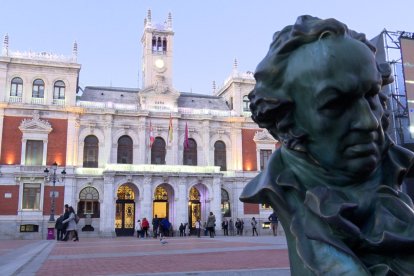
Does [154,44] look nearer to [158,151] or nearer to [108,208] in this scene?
[158,151]

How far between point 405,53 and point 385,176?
20543mm

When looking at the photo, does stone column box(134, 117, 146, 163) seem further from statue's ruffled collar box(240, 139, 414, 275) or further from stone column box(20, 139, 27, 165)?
statue's ruffled collar box(240, 139, 414, 275)

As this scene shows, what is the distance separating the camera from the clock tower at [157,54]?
36.6 meters

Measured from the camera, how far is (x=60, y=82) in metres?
33.3

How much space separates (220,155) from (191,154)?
8.45ft

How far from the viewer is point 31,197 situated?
101 feet

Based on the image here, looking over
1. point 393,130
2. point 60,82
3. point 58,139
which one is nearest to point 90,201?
point 58,139

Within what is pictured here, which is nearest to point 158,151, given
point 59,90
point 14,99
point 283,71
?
point 59,90

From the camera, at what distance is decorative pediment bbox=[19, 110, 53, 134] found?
3144cm

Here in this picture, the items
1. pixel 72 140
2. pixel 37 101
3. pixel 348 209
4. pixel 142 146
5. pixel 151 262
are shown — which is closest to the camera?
pixel 348 209

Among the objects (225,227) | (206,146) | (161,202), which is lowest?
(225,227)

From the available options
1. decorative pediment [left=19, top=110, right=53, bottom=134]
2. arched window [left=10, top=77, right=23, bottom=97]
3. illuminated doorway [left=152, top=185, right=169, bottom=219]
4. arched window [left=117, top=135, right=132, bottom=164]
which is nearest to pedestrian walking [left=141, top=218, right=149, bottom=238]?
illuminated doorway [left=152, top=185, right=169, bottom=219]

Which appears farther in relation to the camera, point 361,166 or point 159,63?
point 159,63

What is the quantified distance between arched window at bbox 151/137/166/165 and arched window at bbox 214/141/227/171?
181 inches
